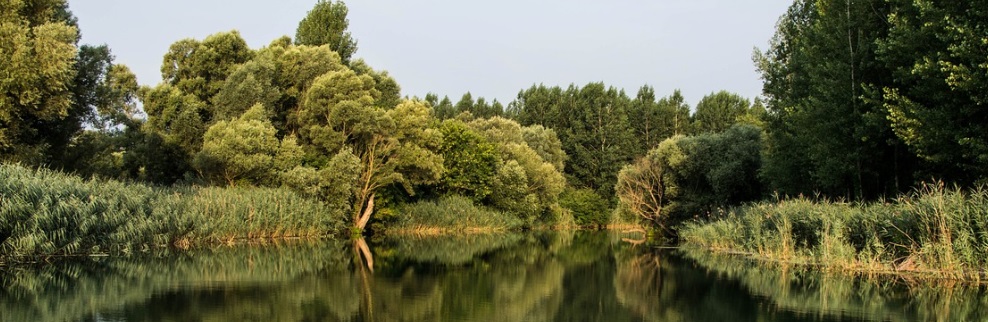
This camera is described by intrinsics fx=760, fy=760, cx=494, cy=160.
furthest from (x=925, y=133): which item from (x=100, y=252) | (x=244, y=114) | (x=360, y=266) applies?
(x=244, y=114)

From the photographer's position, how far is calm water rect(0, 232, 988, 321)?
13.2 metres

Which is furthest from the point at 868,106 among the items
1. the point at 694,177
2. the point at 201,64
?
the point at 201,64

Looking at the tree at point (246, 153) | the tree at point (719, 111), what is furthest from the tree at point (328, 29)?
Answer: the tree at point (719, 111)

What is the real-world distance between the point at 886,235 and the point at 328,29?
4632 cm

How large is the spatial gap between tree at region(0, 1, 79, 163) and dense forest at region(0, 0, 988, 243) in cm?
8

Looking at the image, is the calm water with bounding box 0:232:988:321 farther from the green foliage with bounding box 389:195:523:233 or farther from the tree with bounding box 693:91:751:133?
the tree with bounding box 693:91:751:133

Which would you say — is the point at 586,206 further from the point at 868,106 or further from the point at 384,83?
the point at 868,106

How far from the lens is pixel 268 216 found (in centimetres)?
3506

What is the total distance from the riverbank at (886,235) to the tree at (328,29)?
37.9 meters

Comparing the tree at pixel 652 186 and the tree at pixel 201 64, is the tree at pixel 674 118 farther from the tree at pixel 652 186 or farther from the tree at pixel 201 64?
the tree at pixel 201 64

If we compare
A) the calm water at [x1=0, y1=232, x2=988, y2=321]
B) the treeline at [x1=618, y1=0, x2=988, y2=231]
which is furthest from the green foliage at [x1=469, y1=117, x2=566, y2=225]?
the calm water at [x1=0, y1=232, x2=988, y2=321]

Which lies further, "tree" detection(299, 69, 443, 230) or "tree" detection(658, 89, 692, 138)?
"tree" detection(658, 89, 692, 138)

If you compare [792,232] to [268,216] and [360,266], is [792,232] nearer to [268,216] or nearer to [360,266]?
[360,266]

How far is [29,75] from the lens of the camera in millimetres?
26578
